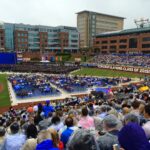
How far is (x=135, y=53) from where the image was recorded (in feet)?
299

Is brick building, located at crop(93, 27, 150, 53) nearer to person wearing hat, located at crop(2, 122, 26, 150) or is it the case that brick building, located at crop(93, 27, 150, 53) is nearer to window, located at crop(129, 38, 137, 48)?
window, located at crop(129, 38, 137, 48)

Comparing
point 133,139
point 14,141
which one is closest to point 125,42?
point 14,141

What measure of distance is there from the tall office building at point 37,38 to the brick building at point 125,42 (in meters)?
19.1

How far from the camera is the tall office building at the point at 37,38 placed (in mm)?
113438

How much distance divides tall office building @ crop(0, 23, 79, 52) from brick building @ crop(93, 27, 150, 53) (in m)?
19.1

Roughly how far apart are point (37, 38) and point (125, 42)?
45.9 metres

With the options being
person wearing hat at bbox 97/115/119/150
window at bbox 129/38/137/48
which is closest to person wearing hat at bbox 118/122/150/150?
person wearing hat at bbox 97/115/119/150

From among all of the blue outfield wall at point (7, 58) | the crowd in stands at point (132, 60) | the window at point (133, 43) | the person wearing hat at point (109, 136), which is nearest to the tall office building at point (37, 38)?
the blue outfield wall at point (7, 58)

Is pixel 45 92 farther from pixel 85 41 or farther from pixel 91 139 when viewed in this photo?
pixel 85 41

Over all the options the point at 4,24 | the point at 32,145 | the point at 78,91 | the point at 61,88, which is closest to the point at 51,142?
the point at 32,145

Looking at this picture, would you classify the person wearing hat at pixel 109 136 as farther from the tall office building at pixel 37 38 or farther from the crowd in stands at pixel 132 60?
the tall office building at pixel 37 38

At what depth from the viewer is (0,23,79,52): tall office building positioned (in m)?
113

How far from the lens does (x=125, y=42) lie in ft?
334

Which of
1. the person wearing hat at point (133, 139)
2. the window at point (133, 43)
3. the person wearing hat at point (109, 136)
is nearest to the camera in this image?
the person wearing hat at point (133, 139)
